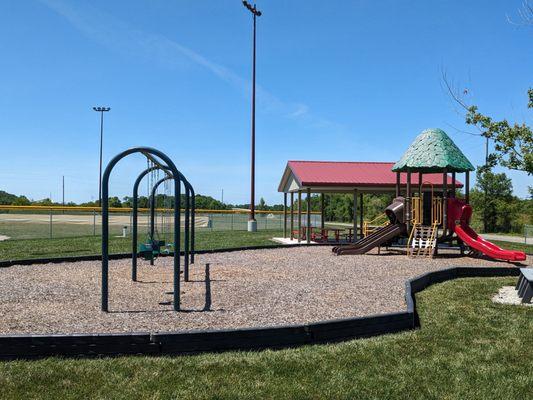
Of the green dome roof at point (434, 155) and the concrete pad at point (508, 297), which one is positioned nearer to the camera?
the concrete pad at point (508, 297)

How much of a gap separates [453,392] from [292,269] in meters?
7.90

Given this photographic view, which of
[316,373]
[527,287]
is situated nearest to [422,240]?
[527,287]

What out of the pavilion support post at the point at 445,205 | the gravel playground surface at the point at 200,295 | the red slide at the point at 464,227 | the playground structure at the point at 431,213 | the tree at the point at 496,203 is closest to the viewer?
the gravel playground surface at the point at 200,295

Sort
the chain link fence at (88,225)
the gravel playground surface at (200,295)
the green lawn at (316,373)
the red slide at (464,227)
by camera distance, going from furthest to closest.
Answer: the chain link fence at (88,225) < the red slide at (464,227) < the gravel playground surface at (200,295) < the green lawn at (316,373)

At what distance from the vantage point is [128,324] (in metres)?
6.11

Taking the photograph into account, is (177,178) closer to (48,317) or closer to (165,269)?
(48,317)

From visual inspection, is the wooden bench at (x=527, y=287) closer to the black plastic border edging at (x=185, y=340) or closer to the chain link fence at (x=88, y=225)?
the black plastic border edging at (x=185, y=340)

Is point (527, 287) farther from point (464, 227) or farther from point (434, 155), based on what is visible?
point (434, 155)

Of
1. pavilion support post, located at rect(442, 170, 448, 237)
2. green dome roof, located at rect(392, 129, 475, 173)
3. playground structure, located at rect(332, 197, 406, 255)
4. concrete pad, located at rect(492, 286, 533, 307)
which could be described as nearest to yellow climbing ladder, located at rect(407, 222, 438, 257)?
pavilion support post, located at rect(442, 170, 448, 237)

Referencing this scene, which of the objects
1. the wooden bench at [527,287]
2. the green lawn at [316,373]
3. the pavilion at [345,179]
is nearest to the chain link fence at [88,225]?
the pavilion at [345,179]

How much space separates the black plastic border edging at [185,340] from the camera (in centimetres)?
488

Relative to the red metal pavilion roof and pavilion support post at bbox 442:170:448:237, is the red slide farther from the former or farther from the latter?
the red metal pavilion roof

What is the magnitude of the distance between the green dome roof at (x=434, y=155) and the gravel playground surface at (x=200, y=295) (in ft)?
14.0

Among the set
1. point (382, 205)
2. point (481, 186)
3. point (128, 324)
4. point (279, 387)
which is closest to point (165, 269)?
point (128, 324)
